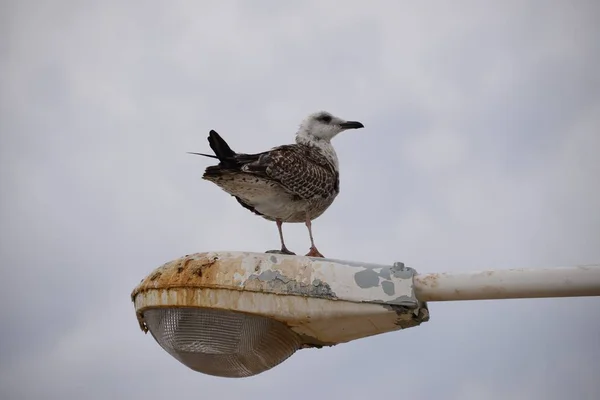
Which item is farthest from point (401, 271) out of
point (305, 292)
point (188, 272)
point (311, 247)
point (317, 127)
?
point (317, 127)

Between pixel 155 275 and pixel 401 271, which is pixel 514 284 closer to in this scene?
pixel 401 271

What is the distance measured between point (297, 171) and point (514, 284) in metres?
4.27

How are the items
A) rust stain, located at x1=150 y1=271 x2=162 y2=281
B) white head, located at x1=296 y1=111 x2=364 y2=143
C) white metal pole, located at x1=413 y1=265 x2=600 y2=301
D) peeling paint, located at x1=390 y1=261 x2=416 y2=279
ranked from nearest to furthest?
white metal pole, located at x1=413 y1=265 x2=600 y2=301
peeling paint, located at x1=390 y1=261 x2=416 y2=279
rust stain, located at x1=150 y1=271 x2=162 y2=281
white head, located at x1=296 y1=111 x2=364 y2=143

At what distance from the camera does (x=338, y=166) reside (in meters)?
7.97

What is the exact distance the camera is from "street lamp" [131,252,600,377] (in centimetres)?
352

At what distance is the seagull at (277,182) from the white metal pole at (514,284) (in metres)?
3.56

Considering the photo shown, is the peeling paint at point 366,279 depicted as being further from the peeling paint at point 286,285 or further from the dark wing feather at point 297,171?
the dark wing feather at point 297,171

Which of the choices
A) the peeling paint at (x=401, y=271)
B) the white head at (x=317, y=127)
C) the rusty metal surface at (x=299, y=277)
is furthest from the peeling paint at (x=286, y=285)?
the white head at (x=317, y=127)

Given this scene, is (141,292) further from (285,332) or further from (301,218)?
(301,218)

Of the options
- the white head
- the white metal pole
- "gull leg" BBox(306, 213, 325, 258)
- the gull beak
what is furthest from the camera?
the gull beak

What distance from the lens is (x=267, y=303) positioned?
361cm

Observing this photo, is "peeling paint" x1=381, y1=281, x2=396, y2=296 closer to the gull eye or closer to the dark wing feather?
the dark wing feather

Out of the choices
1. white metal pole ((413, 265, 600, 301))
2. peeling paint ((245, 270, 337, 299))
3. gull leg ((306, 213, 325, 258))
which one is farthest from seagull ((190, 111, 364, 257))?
white metal pole ((413, 265, 600, 301))

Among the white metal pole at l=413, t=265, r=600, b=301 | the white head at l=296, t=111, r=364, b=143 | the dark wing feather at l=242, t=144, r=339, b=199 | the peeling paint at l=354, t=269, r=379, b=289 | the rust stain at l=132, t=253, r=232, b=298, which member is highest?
the white head at l=296, t=111, r=364, b=143
